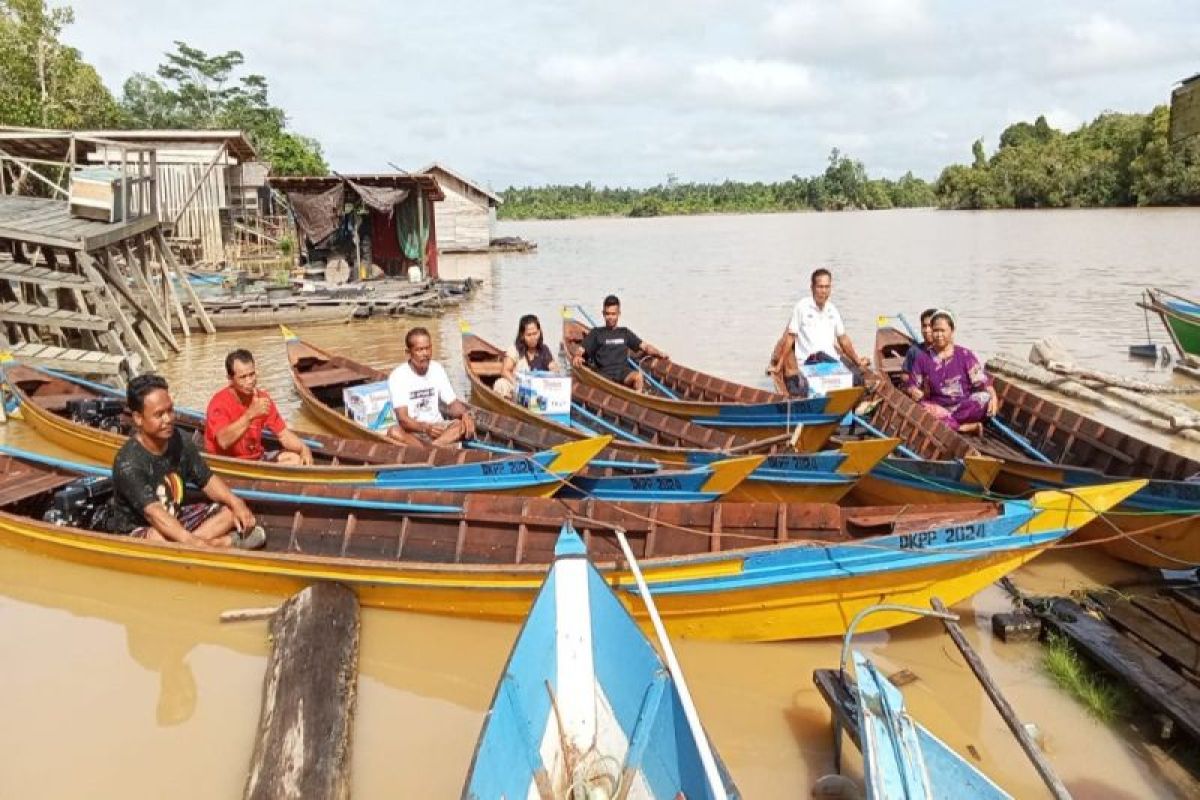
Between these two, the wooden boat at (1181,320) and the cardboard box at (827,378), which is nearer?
the cardboard box at (827,378)

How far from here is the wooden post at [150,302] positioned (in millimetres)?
13656

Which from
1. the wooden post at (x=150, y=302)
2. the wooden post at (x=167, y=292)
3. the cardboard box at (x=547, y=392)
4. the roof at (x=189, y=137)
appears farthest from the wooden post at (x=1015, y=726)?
the roof at (x=189, y=137)

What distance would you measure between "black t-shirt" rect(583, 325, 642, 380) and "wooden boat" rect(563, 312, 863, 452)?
178 mm

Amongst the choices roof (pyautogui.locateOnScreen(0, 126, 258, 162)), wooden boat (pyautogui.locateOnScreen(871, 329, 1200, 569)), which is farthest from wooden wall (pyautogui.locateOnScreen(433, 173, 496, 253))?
wooden boat (pyautogui.locateOnScreen(871, 329, 1200, 569))

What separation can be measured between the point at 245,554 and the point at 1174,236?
38.9 m

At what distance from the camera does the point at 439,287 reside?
2103 centimetres

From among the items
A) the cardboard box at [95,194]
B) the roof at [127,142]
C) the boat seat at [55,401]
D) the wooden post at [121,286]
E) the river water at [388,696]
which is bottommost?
the river water at [388,696]

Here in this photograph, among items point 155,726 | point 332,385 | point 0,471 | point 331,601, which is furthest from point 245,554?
point 332,385

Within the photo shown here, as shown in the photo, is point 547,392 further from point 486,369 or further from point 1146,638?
point 1146,638

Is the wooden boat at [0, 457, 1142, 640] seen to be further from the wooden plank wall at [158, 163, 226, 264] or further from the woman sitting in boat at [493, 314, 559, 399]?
the wooden plank wall at [158, 163, 226, 264]

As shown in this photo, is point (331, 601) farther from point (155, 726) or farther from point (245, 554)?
point (155, 726)

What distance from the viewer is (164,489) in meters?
5.23

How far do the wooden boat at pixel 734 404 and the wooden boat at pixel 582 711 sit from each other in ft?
13.4

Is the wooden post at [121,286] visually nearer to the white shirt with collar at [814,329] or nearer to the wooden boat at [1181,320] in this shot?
the white shirt with collar at [814,329]
